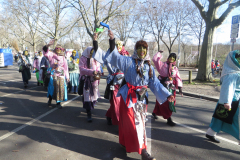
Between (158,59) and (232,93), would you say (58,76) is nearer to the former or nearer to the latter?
(158,59)

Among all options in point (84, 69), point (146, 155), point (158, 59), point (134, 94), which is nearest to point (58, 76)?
point (84, 69)

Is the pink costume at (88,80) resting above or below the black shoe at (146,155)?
above

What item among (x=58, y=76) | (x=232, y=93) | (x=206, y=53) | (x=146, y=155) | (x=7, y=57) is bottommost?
(x=146, y=155)

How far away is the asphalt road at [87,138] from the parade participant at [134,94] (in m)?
0.41

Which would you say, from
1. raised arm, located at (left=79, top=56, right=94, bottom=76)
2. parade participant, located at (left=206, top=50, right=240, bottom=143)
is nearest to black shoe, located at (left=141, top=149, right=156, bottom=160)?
parade participant, located at (left=206, top=50, right=240, bottom=143)

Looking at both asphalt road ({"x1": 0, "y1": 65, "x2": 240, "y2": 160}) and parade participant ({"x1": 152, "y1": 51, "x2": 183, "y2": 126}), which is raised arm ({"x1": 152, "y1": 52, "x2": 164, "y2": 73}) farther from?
asphalt road ({"x1": 0, "y1": 65, "x2": 240, "y2": 160})

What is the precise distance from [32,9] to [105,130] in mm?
18249

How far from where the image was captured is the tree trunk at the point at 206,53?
10387 millimetres

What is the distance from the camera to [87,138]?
3.47 m

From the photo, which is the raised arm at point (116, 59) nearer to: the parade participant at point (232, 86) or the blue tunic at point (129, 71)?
the blue tunic at point (129, 71)

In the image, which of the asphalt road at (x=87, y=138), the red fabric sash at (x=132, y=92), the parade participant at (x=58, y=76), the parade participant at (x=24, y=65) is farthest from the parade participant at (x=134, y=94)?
the parade participant at (x=24, y=65)

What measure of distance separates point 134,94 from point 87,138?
1563mm

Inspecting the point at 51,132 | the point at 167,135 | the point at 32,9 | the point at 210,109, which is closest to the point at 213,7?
the point at 210,109

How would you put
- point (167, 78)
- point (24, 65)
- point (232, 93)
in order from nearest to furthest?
point (232, 93) → point (167, 78) → point (24, 65)
